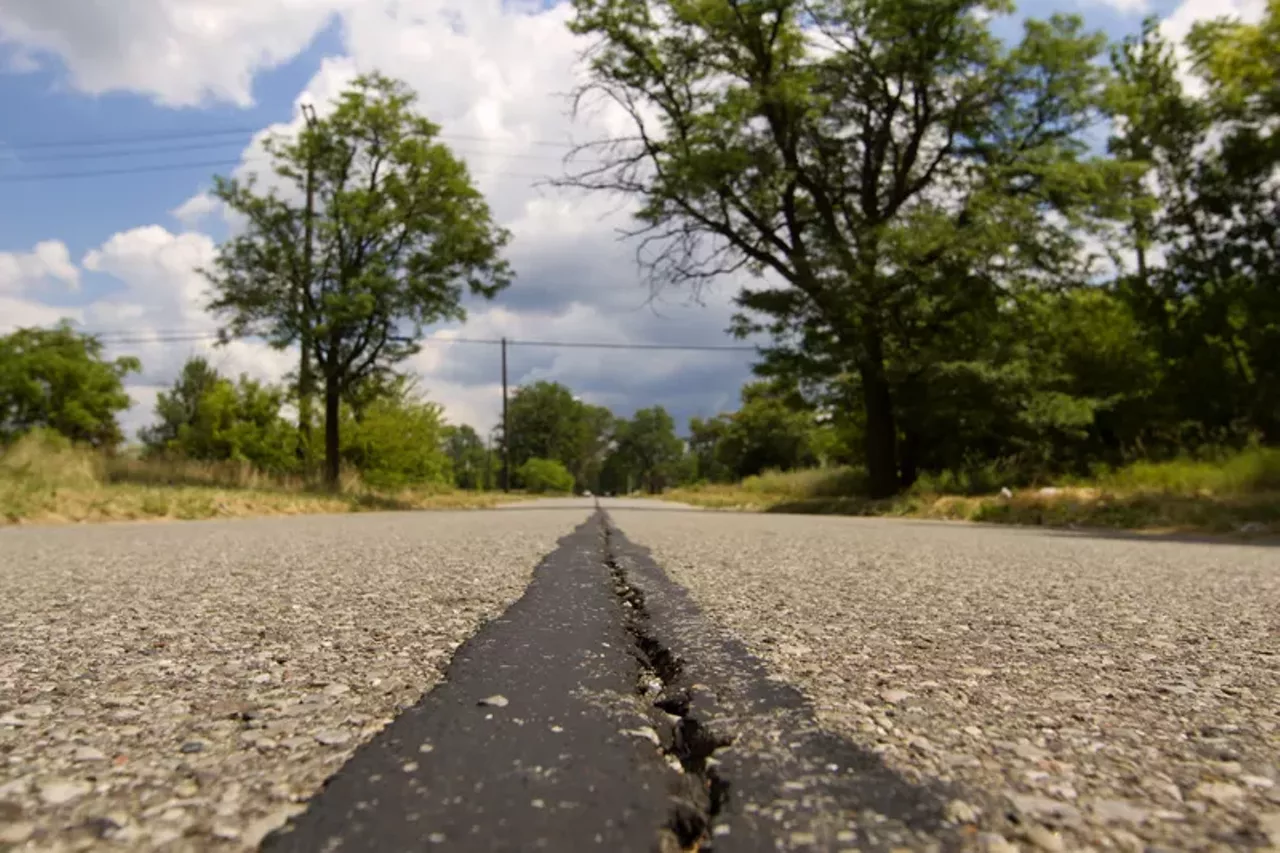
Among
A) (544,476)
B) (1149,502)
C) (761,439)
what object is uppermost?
(761,439)

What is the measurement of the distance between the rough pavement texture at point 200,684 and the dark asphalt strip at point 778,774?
57 cm

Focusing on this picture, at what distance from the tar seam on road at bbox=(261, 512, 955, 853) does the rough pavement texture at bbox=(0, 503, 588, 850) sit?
0.09 m

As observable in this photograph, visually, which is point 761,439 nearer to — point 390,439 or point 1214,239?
point 390,439

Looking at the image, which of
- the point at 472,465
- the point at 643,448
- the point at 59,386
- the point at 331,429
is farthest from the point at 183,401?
the point at 643,448

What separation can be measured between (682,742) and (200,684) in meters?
1.08

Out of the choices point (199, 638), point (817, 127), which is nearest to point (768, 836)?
point (199, 638)

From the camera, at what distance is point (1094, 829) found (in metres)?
1.04

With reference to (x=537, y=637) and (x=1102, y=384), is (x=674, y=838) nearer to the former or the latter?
(x=537, y=637)

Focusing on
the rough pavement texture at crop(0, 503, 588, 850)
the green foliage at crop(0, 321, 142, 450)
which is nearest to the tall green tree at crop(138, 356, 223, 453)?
the green foliage at crop(0, 321, 142, 450)

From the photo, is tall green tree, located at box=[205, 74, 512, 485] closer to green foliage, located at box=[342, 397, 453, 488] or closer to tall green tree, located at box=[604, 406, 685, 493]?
green foliage, located at box=[342, 397, 453, 488]

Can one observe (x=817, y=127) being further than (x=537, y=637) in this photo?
Yes

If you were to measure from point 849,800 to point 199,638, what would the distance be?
1.88 metres

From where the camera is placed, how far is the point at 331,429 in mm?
21891

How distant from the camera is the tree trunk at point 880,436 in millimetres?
17703
